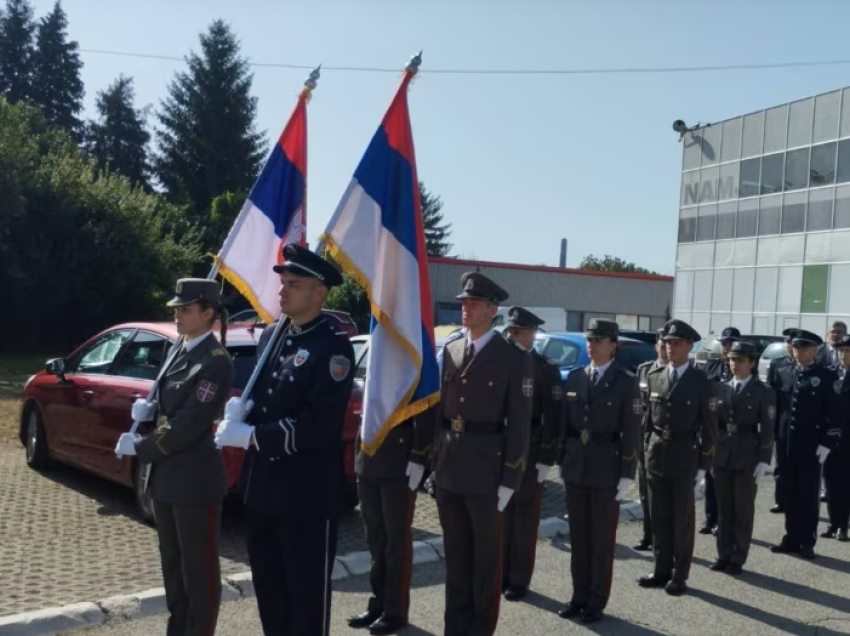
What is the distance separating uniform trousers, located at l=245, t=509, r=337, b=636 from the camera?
384 centimetres

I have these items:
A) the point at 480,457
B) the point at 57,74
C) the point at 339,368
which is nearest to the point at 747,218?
the point at 480,457

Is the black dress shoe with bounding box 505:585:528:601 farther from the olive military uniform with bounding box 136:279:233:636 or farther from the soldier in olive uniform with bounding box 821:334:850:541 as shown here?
the soldier in olive uniform with bounding box 821:334:850:541

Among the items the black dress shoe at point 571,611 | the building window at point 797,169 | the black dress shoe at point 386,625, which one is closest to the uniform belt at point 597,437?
the black dress shoe at point 571,611

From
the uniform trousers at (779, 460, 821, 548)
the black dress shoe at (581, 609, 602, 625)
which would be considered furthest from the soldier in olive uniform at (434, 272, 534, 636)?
the uniform trousers at (779, 460, 821, 548)

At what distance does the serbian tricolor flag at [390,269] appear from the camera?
492cm

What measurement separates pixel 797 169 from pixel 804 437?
83.6 ft

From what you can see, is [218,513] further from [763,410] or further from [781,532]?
[781,532]

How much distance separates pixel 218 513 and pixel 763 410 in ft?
15.6

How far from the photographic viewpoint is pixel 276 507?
151 inches

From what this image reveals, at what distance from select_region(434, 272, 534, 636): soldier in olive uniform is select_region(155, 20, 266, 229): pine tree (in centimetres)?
4627

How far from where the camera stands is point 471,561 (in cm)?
485

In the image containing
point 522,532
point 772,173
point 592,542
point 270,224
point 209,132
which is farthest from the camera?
point 209,132

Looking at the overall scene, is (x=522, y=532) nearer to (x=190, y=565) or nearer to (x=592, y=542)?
(x=592, y=542)

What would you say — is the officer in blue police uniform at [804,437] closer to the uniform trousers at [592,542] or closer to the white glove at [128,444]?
the uniform trousers at [592,542]
